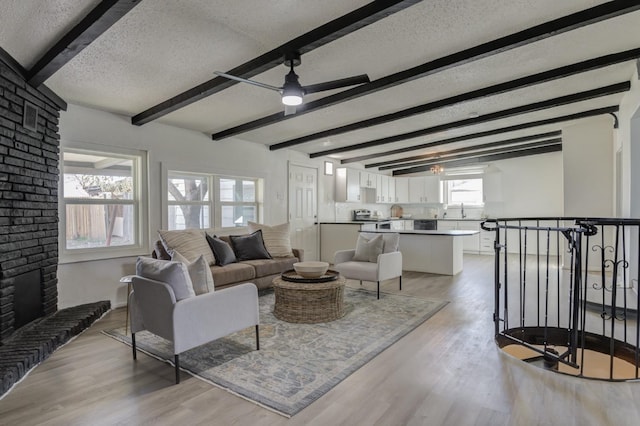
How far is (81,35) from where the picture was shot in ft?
7.65

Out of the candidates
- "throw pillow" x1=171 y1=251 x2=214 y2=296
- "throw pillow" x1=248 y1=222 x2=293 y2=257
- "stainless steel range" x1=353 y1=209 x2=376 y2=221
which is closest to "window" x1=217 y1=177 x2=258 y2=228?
"throw pillow" x1=248 y1=222 x2=293 y2=257

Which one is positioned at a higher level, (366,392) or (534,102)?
(534,102)

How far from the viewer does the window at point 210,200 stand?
16.9 ft

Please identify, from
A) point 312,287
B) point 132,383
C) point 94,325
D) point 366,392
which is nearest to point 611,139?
point 312,287

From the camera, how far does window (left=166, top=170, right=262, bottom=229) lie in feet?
16.9

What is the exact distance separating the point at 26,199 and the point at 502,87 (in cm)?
507

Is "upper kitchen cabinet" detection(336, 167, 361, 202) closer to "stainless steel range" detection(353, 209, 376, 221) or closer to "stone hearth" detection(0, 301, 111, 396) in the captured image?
"stainless steel range" detection(353, 209, 376, 221)

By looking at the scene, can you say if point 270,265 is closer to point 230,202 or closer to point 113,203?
point 230,202

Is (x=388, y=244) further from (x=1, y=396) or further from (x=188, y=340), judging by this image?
(x=1, y=396)

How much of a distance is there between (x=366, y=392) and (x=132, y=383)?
1587mm

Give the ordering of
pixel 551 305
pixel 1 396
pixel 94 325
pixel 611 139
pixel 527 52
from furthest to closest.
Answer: pixel 611 139 < pixel 551 305 < pixel 94 325 < pixel 527 52 < pixel 1 396

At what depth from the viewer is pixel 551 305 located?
420cm

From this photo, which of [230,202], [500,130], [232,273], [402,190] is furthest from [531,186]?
[232,273]

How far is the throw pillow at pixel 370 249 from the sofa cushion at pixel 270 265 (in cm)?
99
